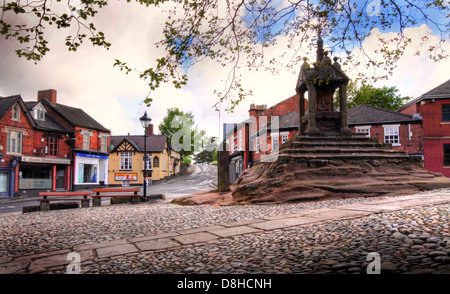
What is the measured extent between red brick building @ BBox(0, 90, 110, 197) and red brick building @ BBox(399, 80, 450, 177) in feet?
121

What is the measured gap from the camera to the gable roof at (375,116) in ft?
94.8

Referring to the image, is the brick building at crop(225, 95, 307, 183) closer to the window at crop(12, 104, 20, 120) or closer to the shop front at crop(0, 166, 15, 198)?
the shop front at crop(0, 166, 15, 198)

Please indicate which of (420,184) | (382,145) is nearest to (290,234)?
(420,184)

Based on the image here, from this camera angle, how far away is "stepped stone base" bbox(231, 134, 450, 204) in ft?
32.5

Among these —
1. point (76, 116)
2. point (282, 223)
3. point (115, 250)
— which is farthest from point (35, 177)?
point (282, 223)

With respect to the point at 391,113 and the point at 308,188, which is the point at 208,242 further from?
the point at 391,113

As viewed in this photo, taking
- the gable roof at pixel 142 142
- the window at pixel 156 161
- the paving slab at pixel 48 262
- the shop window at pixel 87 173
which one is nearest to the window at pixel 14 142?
the shop window at pixel 87 173

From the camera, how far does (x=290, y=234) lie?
4723 mm

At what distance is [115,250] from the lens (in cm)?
443

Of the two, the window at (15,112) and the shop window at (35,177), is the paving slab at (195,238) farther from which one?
the window at (15,112)

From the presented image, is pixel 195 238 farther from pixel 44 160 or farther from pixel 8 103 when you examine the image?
pixel 44 160

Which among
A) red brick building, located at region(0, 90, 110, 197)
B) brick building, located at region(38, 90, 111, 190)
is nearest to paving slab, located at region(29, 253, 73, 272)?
red brick building, located at region(0, 90, 110, 197)

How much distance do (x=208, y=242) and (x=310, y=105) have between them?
10251 mm
